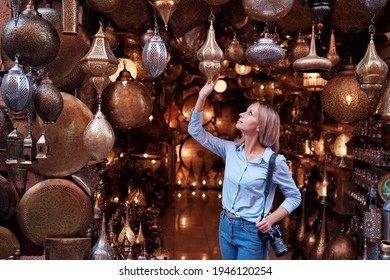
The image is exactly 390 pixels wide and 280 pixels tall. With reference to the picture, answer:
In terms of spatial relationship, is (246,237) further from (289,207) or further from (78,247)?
(78,247)

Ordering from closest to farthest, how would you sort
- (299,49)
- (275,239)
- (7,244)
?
(275,239)
(7,244)
(299,49)

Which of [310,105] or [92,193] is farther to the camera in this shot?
[310,105]

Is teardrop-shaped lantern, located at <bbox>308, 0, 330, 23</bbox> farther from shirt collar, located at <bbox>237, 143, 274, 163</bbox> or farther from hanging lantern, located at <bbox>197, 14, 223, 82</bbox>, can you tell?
shirt collar, located at <bbox>237, 143, 274, 163</bbox>

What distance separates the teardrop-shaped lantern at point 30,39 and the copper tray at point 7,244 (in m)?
0.92

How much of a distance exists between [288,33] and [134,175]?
330 centimetres

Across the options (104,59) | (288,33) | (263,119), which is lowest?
(263,119)

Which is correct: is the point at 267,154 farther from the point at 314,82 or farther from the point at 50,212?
the point at 314,82

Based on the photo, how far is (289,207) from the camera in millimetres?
2234

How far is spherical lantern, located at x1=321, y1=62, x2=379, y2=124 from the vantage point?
9.91ft

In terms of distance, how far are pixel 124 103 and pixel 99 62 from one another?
69 centimetres

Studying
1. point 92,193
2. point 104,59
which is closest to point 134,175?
point 92,193

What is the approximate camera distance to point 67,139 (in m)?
2.71

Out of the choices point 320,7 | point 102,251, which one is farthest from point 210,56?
point 102,251

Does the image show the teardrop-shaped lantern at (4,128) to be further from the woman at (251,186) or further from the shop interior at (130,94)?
the woman at (251,186)
